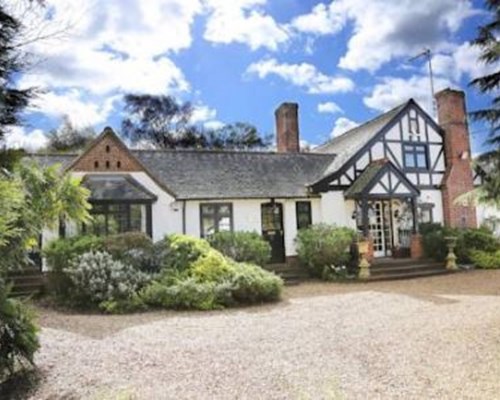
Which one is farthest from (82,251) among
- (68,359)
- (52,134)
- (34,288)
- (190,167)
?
(52,134)

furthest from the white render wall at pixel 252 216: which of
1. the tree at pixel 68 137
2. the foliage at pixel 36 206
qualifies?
the tree at pixel 68 137

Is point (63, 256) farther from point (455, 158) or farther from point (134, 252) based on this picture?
point (455, 158)

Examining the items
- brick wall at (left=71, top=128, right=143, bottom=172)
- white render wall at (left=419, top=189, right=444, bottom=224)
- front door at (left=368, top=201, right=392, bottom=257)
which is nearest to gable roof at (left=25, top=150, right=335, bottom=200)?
brick wall at (left=71, top=128, right=143, bottom=172)

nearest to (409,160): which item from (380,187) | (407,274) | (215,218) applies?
(380,187)

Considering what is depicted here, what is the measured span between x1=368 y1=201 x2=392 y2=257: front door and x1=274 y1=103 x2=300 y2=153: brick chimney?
5627 mm

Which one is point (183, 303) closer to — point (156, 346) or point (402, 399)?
point (156, 346)

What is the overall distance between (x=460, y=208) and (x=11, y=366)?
18948 mm

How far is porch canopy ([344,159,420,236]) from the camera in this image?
1811 centimetres

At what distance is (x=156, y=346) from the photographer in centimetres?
736

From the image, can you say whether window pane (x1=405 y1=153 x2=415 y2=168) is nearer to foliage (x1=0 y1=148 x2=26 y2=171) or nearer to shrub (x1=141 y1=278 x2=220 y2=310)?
shrub (x1=141 y1=278 x2=220 y2=310)

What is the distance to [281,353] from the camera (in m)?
6.79

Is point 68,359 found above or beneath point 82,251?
beneath

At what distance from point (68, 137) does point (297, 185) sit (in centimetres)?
2191

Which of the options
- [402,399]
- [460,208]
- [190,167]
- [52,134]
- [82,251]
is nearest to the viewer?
[402,399]
